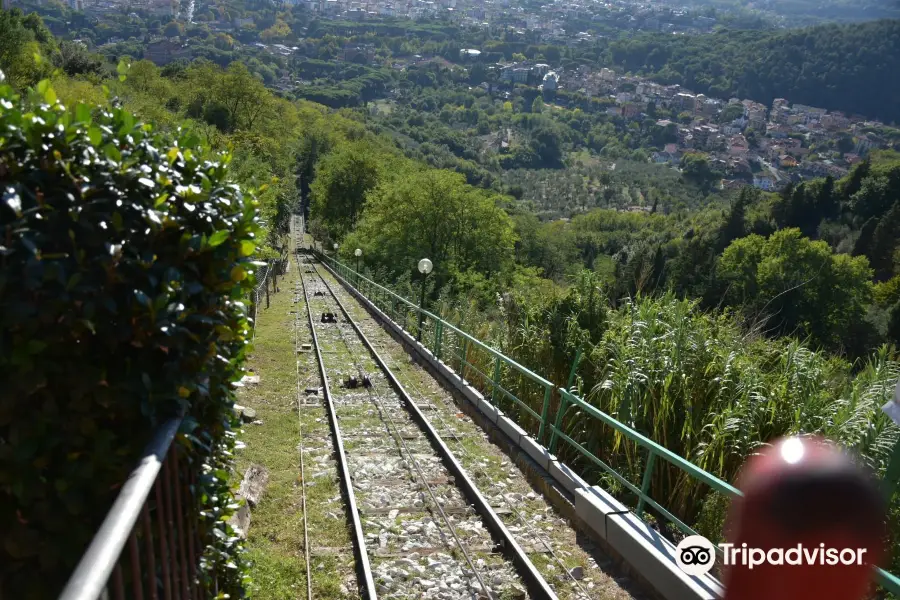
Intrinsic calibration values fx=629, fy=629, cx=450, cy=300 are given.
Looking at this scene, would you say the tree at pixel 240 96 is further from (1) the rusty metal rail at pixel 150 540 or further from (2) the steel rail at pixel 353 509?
(1) the rusty metal rail at pixel 150 540

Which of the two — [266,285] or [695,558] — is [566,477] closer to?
[695,558]

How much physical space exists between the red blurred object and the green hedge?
2.22 m

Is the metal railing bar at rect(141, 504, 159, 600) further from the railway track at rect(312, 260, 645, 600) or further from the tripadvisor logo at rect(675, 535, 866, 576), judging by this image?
the railway track at rect(312, 260, 645, 600)

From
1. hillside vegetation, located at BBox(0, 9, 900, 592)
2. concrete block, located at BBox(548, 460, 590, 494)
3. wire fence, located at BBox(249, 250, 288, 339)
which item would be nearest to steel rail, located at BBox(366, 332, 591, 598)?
concrete block, located at BBox(548, 460, 590, 494)

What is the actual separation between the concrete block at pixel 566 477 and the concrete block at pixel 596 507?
0.25 metres

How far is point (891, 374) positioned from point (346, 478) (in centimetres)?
586

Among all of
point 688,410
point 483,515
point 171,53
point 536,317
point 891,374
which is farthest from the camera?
point 171,53

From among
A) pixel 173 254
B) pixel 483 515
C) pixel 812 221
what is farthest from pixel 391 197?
pixel 812 221

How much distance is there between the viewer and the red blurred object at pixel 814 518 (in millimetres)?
775

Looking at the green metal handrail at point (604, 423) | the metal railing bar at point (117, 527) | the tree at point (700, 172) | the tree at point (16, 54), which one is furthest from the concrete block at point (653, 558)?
the tree at point (700, 172)

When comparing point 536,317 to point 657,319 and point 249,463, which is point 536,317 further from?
point 249,463

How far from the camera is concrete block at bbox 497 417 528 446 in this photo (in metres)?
8.70

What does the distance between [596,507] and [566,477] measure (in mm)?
1059

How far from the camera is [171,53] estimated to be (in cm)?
16238
